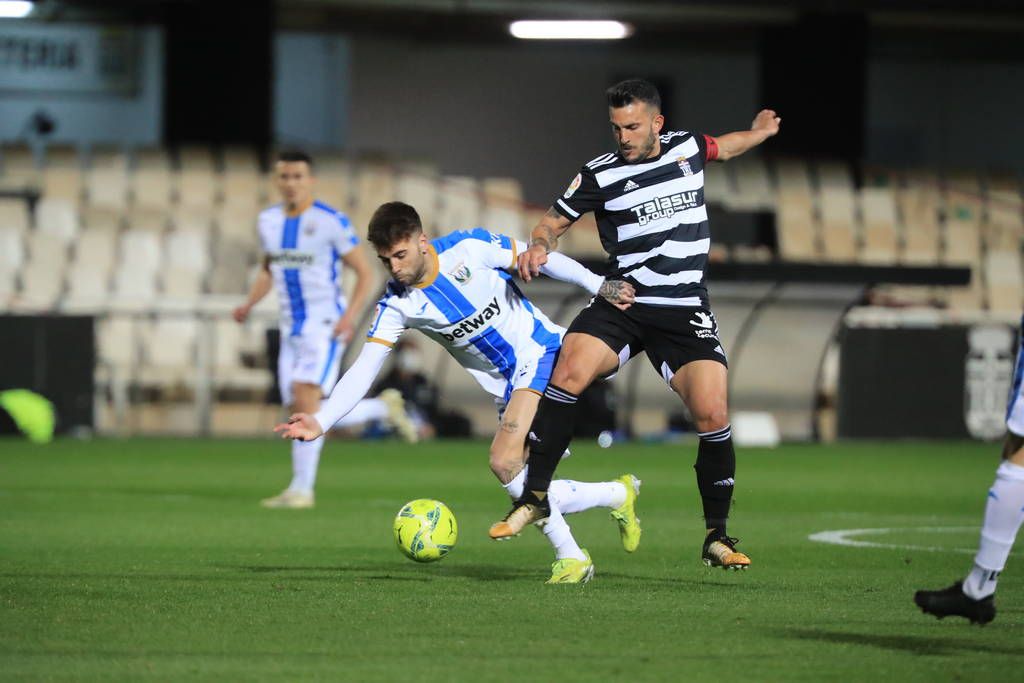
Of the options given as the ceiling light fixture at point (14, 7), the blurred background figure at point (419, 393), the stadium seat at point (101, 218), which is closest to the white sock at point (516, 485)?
the blurred background figure at point (419, 393)

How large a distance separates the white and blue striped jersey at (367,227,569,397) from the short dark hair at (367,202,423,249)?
0.96 feet

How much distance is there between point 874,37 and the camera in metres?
27.0

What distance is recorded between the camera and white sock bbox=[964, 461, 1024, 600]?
A: 5.38 meters

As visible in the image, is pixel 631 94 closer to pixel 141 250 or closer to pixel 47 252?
pixel 141 250

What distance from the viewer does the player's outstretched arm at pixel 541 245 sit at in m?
7.08

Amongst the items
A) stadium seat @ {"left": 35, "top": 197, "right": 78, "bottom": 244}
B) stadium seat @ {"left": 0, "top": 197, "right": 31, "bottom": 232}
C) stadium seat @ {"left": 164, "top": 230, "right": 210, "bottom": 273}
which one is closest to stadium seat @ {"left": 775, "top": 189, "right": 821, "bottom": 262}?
stadium seat @ {"left": 164, "top": 230, "right": 210, "bottom": 273}

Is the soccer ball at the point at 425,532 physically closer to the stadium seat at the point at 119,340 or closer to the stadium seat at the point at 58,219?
the stadium seat at the point at 119,340

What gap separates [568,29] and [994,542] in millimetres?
19452

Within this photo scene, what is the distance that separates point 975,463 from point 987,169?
11.5 m

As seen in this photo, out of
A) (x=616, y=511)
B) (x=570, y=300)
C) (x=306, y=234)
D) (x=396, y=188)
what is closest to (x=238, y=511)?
(x=306, y=234)

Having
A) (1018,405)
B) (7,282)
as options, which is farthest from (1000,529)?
(7,282)

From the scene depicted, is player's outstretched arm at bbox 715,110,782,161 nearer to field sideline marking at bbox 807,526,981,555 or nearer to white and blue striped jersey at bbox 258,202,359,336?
field sideline marking at bbox 807,526,981,555

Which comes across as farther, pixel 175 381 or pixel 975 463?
pixel 175 381

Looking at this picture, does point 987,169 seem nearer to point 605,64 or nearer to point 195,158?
point 605,64
